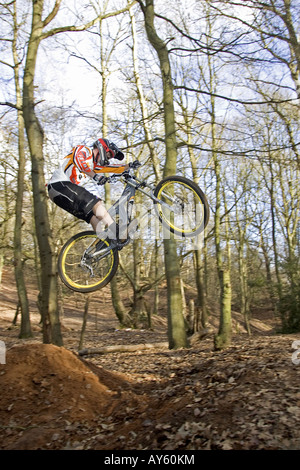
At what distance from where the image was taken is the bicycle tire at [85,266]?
269 inches

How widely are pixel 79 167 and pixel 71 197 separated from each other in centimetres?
60

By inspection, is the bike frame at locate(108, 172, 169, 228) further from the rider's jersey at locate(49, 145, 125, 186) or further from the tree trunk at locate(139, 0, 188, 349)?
the tree trunk at locate(139, 0, 188, 349)

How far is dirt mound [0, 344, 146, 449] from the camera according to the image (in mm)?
4926

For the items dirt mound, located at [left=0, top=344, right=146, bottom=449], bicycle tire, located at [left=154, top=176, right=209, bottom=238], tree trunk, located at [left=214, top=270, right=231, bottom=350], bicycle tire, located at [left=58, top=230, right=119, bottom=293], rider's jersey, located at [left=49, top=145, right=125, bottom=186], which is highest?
rider's jersey, located at [left=49, top=145, right=125, bottom=186]

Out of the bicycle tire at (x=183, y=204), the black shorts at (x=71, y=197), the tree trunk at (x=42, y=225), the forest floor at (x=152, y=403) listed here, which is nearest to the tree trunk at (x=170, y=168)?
the forest floor at (x=152, y=403)

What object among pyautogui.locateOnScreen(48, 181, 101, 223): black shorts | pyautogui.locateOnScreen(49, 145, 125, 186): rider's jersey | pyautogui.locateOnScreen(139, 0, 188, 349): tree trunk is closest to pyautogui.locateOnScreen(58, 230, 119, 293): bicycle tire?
pyautogui.locateOnScreen(48, 181, 101, 223): black shorts

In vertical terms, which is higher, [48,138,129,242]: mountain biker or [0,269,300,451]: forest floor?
[48,138,129,242]: mountain biker

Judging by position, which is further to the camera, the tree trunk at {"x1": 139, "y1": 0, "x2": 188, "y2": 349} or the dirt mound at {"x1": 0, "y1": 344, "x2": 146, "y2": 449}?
the tree trunk at {"x1": 139, "y1": 0, "x2": 188, "y2": 349}

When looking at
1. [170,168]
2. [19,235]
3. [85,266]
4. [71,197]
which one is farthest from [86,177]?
[19,235]

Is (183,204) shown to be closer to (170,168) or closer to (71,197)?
(71,197)

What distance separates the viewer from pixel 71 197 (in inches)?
253

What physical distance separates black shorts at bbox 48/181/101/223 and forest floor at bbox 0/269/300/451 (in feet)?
7.49

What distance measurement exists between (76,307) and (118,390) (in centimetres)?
2759
